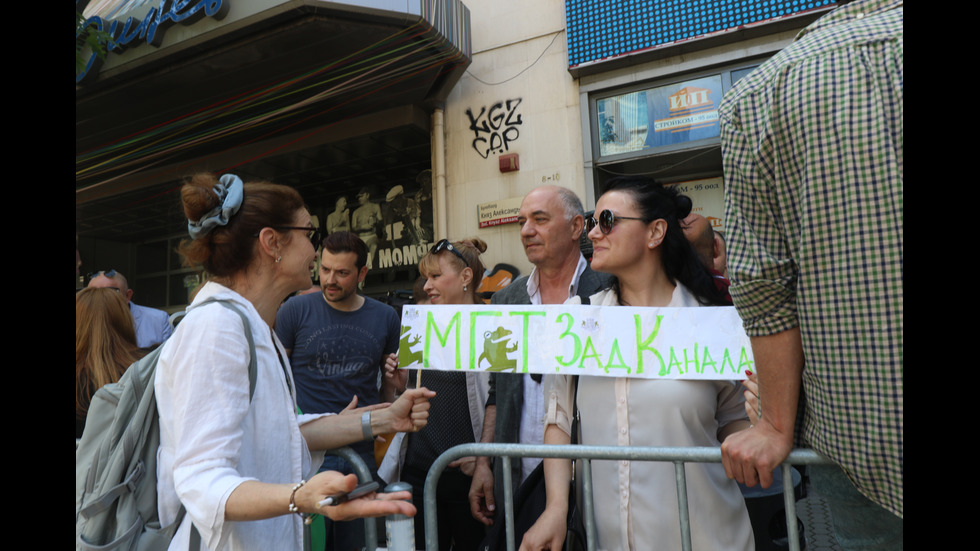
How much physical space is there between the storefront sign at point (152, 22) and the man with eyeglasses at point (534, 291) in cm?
608

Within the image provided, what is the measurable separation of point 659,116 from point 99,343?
6.78 m

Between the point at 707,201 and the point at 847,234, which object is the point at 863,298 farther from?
the point at 707,201

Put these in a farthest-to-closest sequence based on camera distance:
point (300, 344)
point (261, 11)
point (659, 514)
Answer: point (261, 11) < point (300, 344) < point (659, 514)

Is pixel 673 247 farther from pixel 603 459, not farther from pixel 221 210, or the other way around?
pixel 221 210

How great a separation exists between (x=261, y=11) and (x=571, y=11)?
154 inches

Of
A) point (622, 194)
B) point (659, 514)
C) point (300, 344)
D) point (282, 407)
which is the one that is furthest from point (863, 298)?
point (300, 344)

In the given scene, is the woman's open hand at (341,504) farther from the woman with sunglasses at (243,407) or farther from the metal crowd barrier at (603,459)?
the metal crowd barrier at (603,459)

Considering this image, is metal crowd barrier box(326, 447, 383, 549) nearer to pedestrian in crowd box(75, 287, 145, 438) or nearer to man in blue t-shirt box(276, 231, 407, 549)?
man in blue t-shirt box(276, 231, 407, 549)

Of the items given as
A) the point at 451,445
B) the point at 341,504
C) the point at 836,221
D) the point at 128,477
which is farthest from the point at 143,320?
the point at 836,221

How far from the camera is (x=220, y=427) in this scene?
4.83 feet

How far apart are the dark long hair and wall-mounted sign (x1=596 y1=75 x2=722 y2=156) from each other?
5.73m

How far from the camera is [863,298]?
1151 mm

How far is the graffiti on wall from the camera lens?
8.27 metres

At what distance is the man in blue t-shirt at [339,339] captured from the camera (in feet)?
12.0
